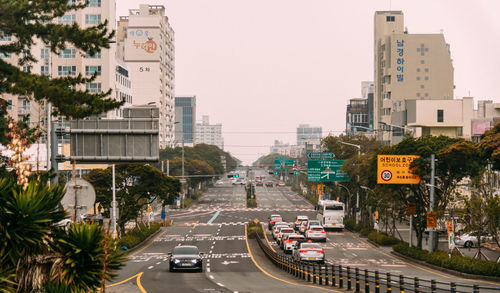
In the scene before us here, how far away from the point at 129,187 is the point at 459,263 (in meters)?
33.9

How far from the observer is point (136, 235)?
64.1m

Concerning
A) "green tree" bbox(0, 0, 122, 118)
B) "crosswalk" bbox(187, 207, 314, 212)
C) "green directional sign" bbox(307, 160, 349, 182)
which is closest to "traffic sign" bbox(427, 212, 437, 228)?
"green tree" bbox(0, 0, 122, 118)

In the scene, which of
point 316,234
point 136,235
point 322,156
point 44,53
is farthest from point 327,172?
point 44,53

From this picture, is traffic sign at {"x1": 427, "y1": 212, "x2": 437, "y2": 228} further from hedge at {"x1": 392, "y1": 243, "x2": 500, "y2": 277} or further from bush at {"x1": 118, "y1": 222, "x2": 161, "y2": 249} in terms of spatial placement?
bush at {"x1": 118, "y1": 222, "x2": 161, "y2": 249}

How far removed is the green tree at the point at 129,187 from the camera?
61469mm

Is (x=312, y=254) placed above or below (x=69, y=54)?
below

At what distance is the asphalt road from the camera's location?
102 ft

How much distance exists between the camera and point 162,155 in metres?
160

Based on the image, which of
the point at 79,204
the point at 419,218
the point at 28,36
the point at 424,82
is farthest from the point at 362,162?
the point at 424,82

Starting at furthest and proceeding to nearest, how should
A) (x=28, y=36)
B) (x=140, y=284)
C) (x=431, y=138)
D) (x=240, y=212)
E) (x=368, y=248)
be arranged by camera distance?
(x=240, y=212) → (x=368, y=248) → (x=431, y=138) → (x=140, y=284) → (x=28, y=36)

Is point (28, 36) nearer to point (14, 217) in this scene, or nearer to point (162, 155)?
point (14, 217)

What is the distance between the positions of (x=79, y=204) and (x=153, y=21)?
153 metres

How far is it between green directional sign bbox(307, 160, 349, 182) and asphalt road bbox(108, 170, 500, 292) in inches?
240

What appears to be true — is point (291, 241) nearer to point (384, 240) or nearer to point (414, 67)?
point (384, 240)
